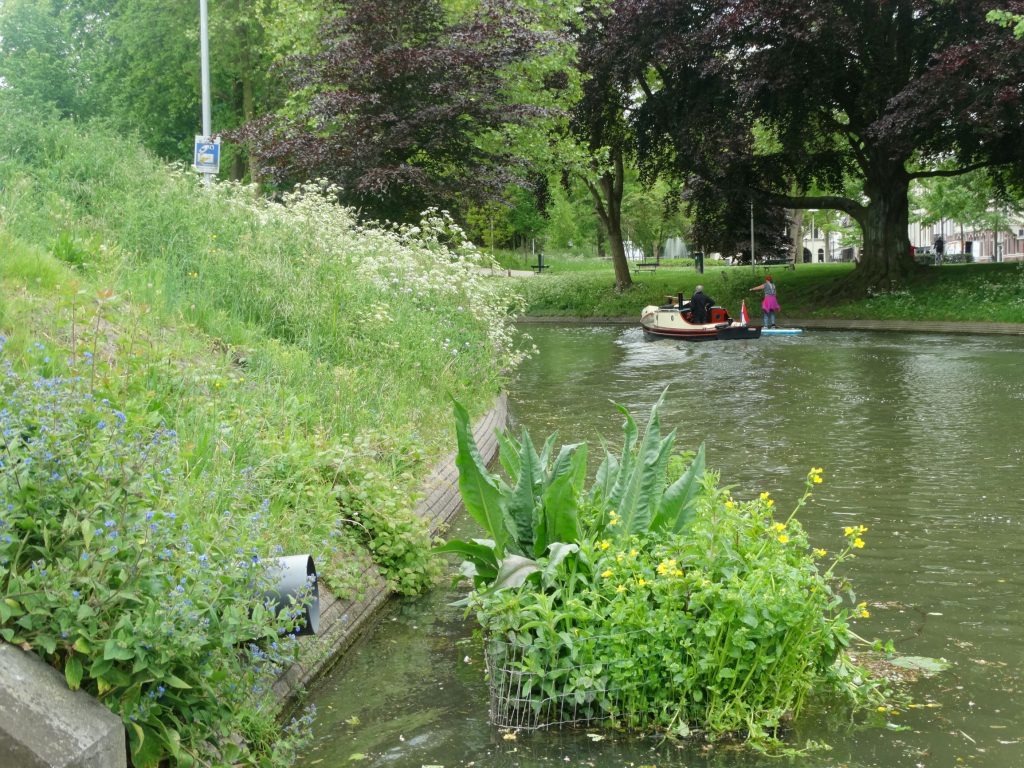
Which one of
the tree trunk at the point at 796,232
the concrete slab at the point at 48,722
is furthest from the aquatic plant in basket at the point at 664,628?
the tree trunk at the point at 796,232

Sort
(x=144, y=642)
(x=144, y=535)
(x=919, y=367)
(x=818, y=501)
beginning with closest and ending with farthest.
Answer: (x=144, y=642), (x=144, y=535), (x=818, y=501), (x=919, y=367)

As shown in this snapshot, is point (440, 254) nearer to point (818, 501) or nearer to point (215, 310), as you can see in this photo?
point (215, 310)

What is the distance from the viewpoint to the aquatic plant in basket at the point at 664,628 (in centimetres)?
480

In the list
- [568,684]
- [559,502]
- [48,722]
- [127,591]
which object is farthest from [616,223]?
[48,722]

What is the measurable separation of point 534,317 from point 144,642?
39.6 meters

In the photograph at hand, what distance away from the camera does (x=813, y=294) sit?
119ft

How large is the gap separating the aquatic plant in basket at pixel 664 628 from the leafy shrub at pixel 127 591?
1.19m

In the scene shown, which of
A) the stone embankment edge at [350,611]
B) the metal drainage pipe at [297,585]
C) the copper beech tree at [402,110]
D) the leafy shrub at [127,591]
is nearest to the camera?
the leafy shrub at [127,591]

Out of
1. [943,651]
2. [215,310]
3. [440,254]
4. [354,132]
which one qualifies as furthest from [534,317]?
[943,651]

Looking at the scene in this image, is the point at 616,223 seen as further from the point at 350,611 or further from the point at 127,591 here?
the point at 127,591

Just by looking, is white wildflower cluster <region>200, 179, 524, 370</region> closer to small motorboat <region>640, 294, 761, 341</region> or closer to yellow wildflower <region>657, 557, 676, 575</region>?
yellow wildflower <region>657, 557, 676, 575</region>

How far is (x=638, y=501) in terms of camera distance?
5754mm

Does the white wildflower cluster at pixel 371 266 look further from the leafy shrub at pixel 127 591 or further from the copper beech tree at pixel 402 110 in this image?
the leafy shrub at pixel 127 591

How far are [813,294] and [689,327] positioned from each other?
954 cm
